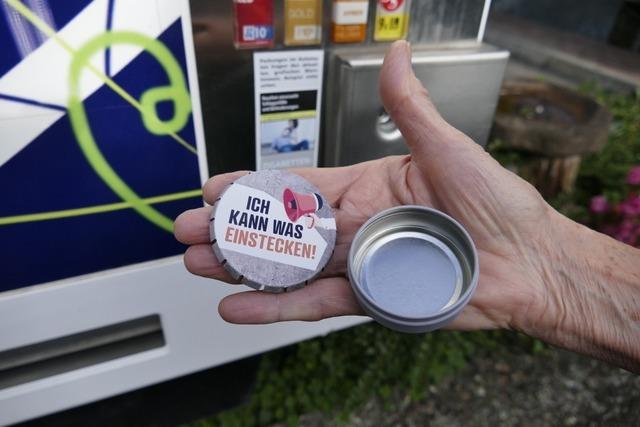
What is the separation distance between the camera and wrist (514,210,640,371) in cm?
144

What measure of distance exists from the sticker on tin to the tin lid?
54 cm

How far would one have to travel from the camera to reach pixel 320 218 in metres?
1.40

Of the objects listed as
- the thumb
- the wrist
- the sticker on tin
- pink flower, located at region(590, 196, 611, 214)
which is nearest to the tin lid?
the thumb

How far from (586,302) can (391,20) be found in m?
1.04

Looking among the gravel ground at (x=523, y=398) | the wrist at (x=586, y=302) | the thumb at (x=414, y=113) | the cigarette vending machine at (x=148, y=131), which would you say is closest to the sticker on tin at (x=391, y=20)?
the cigarette vending machine at (x=148, y=131)

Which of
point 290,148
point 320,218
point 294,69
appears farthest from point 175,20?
point 320,218

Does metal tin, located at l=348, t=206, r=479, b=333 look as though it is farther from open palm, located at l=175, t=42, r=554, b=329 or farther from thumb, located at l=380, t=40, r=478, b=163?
thumb, located at l=380, t=40, r=478, b=163

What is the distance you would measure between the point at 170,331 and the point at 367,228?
33.5 inches

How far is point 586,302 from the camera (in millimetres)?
1483

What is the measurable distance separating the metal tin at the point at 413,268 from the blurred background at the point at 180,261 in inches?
12.2

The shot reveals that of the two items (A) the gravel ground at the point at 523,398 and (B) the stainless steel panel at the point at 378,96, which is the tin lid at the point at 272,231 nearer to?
(B) the stainless steel panel at the point at 378,96

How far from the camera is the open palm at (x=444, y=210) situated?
134 centimetres

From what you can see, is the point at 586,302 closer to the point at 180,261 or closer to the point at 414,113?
the point at 414,113

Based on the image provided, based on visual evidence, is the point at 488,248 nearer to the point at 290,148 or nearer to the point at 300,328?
the point at 290,148
